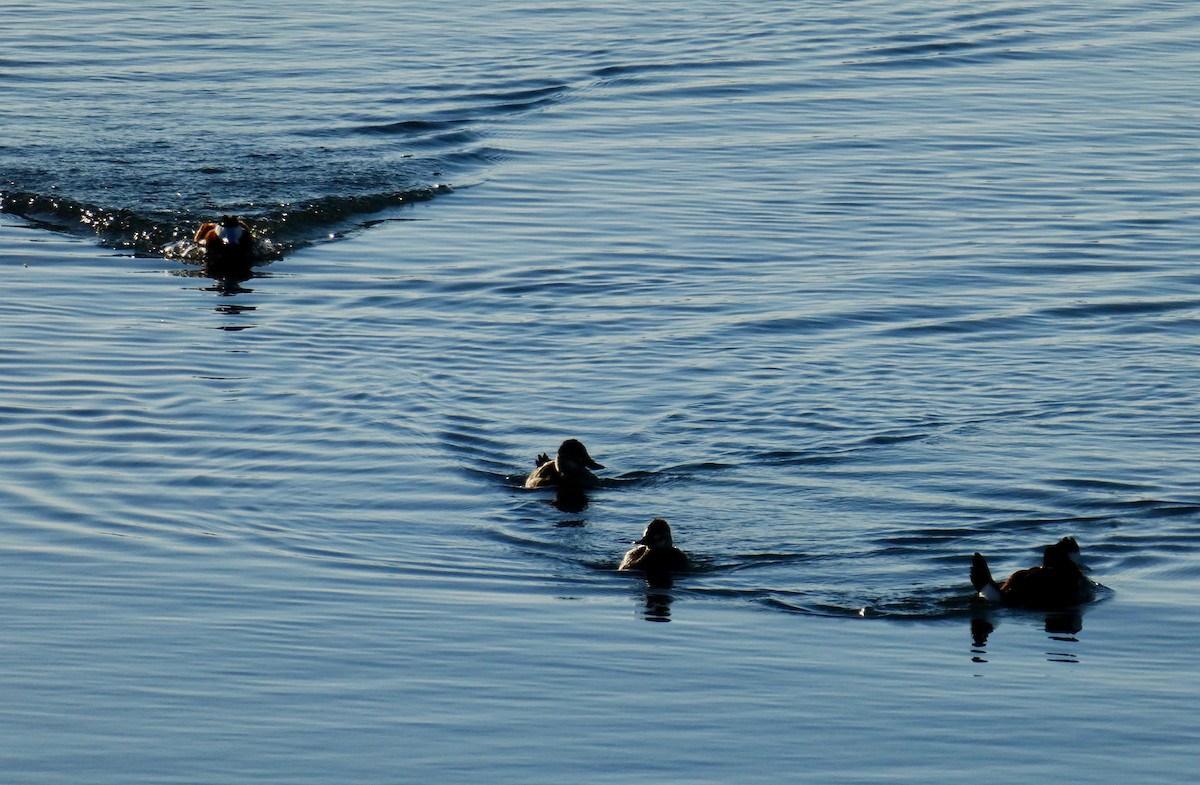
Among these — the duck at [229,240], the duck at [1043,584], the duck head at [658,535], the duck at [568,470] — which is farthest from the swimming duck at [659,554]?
the duck at [229,240]

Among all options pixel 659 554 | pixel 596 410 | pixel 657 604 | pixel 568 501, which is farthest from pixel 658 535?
pixel 596 410

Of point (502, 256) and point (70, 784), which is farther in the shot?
point (502, 256)

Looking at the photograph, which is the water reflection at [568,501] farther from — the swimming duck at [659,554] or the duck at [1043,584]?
the duck at [1043,584]

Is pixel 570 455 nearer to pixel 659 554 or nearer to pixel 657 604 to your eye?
pixel 659 554

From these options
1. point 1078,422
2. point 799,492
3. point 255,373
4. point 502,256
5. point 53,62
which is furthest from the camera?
point 53,62

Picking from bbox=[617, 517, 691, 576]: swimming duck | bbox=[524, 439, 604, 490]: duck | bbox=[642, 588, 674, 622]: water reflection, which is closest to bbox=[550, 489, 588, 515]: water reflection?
bbox=[524, 439, 604, 490]: duck

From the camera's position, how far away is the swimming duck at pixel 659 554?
510 inches

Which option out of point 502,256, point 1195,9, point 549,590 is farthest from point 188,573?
point 1195,9

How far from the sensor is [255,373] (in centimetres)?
1794

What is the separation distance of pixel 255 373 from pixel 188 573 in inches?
216

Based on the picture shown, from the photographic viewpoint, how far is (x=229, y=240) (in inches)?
875

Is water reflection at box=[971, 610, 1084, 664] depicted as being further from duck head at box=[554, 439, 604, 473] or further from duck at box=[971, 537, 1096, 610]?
duck head at box=[554, 439, 604, 473]

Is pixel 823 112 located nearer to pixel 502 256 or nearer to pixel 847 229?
pixel 847 229

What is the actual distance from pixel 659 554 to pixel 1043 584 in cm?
247
